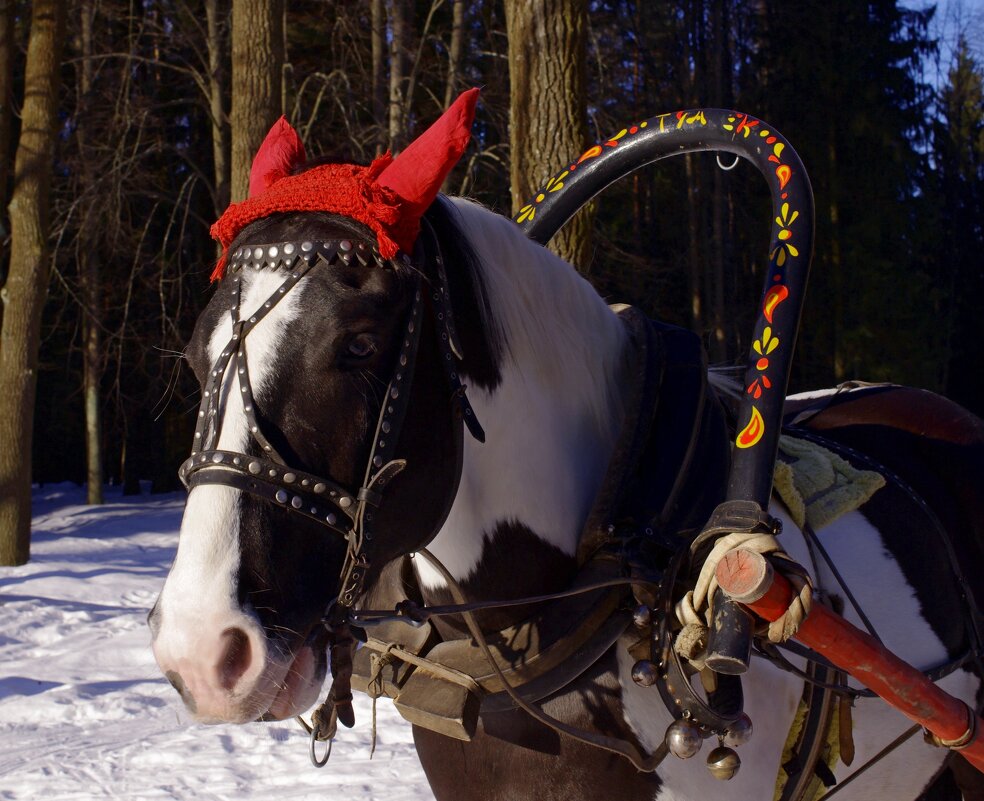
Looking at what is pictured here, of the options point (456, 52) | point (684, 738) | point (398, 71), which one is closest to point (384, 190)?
point (684, 738)

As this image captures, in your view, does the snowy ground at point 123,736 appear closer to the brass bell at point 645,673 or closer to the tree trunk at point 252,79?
the brass bell at point 645,673

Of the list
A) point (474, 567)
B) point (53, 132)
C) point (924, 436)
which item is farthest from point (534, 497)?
point (53, 132)

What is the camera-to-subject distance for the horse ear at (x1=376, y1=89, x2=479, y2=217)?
68.0 inches

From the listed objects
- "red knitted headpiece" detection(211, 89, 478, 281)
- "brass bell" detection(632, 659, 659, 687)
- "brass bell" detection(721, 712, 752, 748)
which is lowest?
"brass bell" detection(721, 712, 752, 748)

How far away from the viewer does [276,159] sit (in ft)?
6.25

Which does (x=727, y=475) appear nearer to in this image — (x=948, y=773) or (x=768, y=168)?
(x=768, y=168)

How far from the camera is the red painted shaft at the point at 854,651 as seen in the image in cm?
169

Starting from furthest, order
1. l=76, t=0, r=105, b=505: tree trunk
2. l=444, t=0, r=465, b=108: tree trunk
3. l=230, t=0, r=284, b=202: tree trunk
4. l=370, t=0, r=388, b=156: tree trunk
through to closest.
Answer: l=76, t=0, r=105, b=505: tree trunk < l=370, t=0, r=388, b=156: tree trunk < l=444, t=0, r=465, b=108: tree trunk < l=230, t=0, r=284, b=202: tree trunk

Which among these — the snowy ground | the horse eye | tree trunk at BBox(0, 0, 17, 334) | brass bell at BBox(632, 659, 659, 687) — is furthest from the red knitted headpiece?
tree trunk at BBox(0, 0, 17, 334)

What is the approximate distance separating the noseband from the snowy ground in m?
1.26

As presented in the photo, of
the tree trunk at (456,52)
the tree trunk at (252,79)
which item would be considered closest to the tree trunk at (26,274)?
the tree trunk at (252,79)

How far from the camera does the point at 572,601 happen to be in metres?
1.92

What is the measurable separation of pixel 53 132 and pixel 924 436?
31.1 feet

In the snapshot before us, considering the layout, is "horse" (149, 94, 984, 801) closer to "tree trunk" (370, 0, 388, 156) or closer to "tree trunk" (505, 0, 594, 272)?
"tree trunk" (505, 0, 594, 272)
